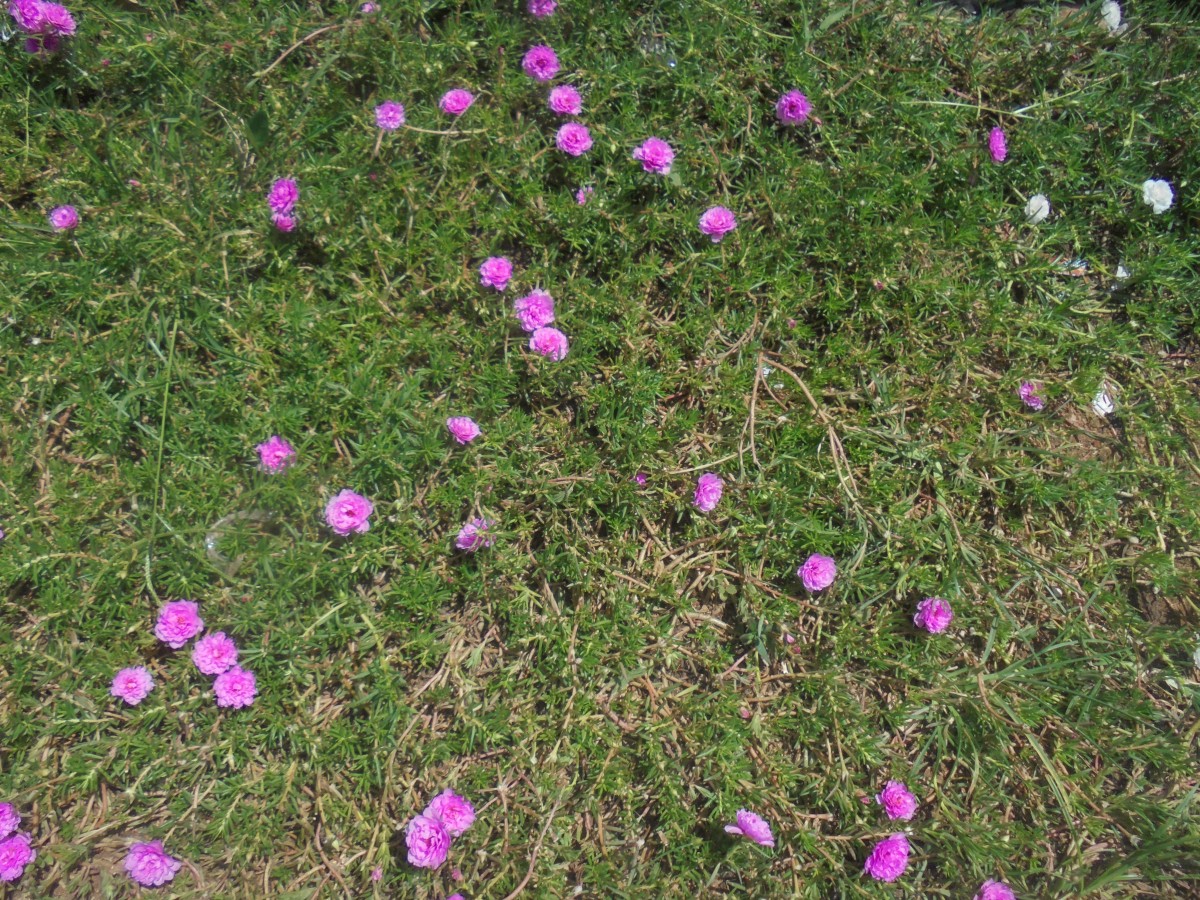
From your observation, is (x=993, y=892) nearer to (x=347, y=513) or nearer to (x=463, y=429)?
(x=463, y=429)

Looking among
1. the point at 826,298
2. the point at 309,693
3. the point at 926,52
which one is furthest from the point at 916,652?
the point at 926,52

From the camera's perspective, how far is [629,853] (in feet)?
8.01

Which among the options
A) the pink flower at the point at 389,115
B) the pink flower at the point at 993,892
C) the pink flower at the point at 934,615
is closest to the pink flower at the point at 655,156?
the pink flower at the point at 389,115

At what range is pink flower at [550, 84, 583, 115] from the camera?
8.75 feet

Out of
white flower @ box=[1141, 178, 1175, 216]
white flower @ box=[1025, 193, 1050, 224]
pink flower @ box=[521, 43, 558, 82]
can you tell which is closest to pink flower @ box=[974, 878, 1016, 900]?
white flower @ box=[1025, 193, 1050, 224]

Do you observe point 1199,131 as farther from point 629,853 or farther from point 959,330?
point 629,853

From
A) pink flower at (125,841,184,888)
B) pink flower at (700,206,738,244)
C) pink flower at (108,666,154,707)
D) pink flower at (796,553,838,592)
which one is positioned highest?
pink flower at (700,206,738,244)

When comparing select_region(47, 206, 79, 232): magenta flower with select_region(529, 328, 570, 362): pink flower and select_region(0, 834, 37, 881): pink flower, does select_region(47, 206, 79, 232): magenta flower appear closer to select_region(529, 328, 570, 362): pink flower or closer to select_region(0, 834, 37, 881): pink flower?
select_region(529, 328, 570, 362): pink flower

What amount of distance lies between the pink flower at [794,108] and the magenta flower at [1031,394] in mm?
1107

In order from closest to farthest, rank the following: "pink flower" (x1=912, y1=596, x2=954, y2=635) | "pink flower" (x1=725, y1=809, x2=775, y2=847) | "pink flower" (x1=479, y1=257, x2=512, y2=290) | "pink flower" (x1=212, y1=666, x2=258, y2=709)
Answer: "pink flower" (x1=725, y1=809, x2=775, y2=847)
"pink flower" (x1=212, y1=666, x2=258, y2=709)
"pink flower" (x1=912, y1=596, x2=954, y2=635)
"pink flower" (x1=479, y1=257, x2=512, y2=290)

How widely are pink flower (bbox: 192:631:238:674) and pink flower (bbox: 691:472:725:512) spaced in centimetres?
142

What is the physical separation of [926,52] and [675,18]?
0.86 m

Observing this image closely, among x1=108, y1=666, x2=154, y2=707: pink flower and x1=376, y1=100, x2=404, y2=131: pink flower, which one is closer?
x1=108, y1=666, x2=154, y2=707: pink flower

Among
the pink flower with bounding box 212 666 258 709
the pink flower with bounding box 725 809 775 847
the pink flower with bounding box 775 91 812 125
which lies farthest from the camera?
the pink flower with bounding box 775 91 812 125
